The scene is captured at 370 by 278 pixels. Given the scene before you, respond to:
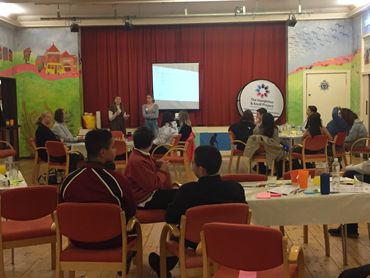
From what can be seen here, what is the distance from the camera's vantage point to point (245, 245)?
2297 millimetres

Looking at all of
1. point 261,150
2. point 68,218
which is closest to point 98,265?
point 68,218

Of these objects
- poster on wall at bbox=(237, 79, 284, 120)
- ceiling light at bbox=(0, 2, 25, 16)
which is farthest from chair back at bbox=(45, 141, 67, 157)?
poster on wall at bbox=(237, 79, 284, 120)

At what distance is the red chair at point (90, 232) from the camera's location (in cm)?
289

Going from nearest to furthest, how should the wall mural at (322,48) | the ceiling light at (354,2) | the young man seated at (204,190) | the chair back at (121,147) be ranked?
1. the young man seated at (204,190)
2. the chair back at (121,147)
3. the ceiling light at (354,2)
4. the wall mural at (322,48)

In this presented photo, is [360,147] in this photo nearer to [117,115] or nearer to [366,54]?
[366,54]

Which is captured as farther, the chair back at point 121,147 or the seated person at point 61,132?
the seated person at point 61,132

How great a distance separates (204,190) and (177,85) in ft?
30.6

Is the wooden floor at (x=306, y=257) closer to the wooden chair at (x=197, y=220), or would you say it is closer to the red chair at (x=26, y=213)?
the red chair at (x=26, y=213)

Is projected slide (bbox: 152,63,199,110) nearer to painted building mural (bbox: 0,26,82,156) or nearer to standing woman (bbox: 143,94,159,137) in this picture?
standing woman (bbox: 143,94,159,137)

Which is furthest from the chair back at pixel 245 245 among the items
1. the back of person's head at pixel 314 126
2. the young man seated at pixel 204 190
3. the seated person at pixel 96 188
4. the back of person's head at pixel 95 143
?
the back of person's head at pixel 314 126

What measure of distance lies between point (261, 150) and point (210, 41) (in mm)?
4963

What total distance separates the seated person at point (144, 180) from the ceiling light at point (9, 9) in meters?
7.44

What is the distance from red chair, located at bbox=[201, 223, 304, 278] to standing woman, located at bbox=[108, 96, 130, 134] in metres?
9.25

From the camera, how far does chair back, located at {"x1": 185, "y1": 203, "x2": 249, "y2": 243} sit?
281 centimetres
